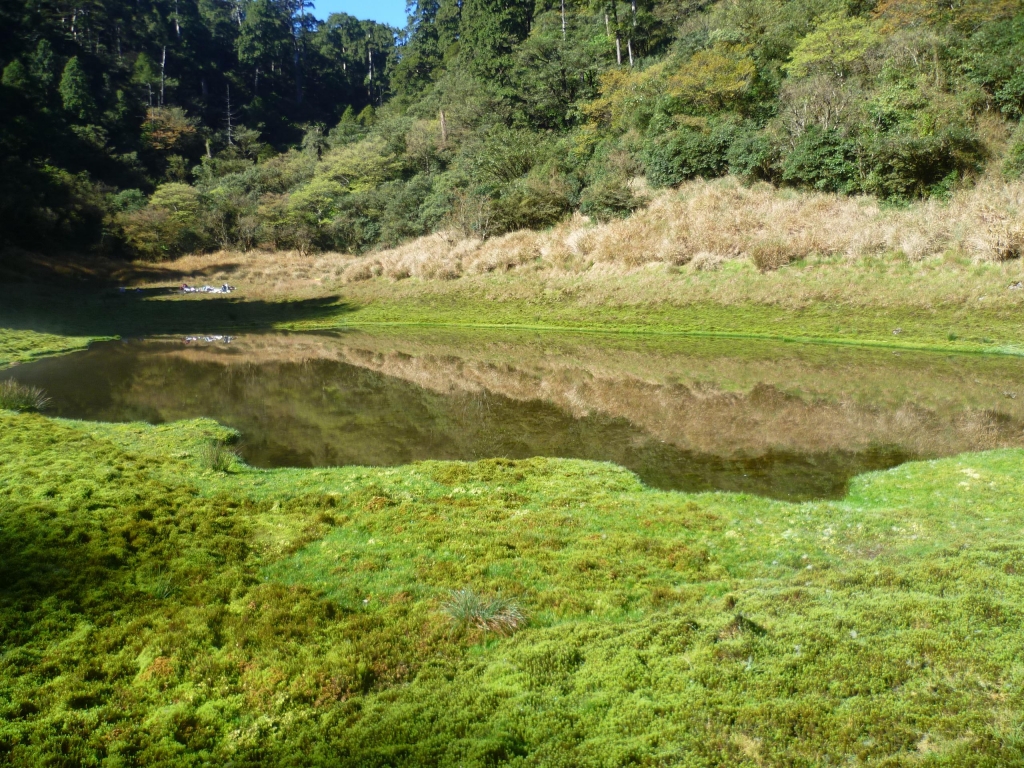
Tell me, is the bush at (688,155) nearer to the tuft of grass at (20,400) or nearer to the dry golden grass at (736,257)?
the dry golden grass at (736,257)

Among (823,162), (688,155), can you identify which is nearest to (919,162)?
(823,162)

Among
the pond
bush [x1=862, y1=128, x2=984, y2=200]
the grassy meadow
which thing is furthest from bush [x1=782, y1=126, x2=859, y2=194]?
the grassy meadow

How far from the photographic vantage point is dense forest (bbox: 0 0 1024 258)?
103 feet

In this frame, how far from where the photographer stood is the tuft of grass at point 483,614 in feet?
17.4

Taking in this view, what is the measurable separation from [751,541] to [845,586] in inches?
62.2

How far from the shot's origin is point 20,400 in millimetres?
14234

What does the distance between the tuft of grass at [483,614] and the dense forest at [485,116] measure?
108 feet

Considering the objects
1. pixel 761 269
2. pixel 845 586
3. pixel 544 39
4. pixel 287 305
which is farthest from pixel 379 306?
pixel 544 39

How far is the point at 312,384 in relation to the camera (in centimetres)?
1905

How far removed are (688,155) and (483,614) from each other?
38119 mm

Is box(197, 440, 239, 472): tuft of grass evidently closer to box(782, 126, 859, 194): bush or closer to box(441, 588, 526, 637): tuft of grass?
box(441, 588, 526, 637): tuft of grass

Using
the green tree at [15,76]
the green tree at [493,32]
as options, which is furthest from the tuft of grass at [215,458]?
the green tree at [15,76]

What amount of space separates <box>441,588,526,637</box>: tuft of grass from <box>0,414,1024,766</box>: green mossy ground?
13 centimetres

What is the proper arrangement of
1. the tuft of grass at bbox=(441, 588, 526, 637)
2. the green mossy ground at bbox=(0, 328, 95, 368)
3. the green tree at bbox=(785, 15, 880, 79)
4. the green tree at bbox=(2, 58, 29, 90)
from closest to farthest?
the tuft of grass at bbox=(441, 588, 526, 637)
the green mossy ground at bbox=(0, 328, 95, 368)
the green tree at bbox=(785, 15, 880, 79)
the green tree at bbox=(2, 58, 29, 90)
